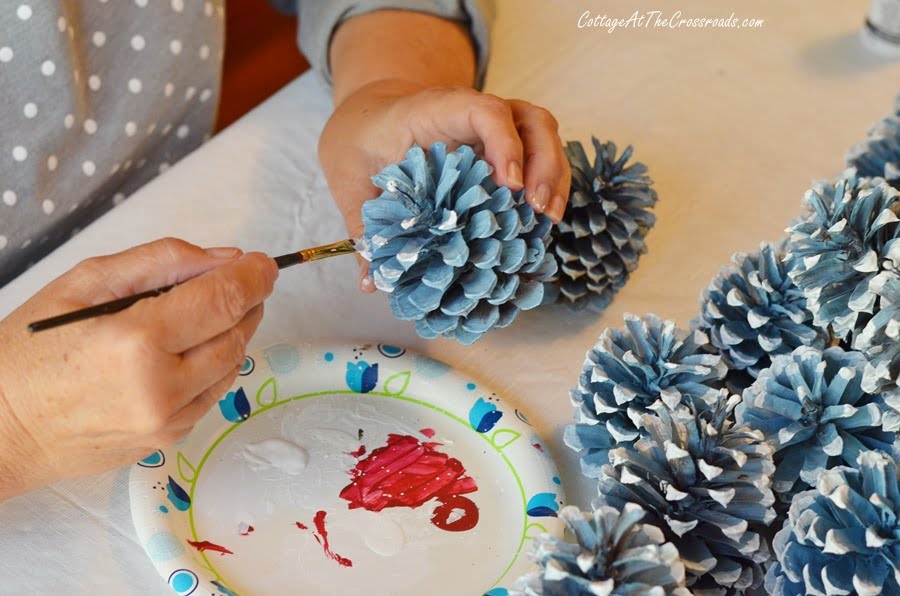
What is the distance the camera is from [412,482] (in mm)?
537

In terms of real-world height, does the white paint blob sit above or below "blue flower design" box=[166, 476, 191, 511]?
below

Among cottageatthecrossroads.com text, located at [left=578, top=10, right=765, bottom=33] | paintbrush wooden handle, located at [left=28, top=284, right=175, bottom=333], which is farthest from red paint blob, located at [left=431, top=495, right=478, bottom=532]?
cottageatthecrossroads.com text, located at [left=578, top=10, right=765, bottom=33]

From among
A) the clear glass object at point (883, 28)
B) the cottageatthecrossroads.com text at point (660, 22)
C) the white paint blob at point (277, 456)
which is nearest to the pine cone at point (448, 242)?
the white paint blob at point (277, 456)

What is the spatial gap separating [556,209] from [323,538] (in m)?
0.24

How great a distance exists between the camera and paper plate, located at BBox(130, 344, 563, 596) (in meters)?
0.49

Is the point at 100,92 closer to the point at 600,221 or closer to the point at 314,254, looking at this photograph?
the point at 314,254

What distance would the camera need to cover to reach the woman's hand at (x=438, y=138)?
54 cm

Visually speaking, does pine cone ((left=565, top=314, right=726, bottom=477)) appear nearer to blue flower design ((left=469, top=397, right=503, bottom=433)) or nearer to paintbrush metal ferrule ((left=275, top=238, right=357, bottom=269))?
blue flower design ((left=469, top=397, right=503, bottom=433))

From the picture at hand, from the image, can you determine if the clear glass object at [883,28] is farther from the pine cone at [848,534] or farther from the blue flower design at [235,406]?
the blue flower design at [235,406]

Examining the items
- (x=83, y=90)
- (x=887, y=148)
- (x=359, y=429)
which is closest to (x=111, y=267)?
(x=359, y=429)

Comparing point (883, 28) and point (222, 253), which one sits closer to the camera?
point (222, 253)

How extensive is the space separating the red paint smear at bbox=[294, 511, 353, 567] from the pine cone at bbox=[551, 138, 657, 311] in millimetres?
236

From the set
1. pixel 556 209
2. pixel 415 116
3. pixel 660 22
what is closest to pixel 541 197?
pixel 556 209

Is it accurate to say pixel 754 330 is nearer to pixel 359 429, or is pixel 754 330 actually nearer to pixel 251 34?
pixel 359 429
